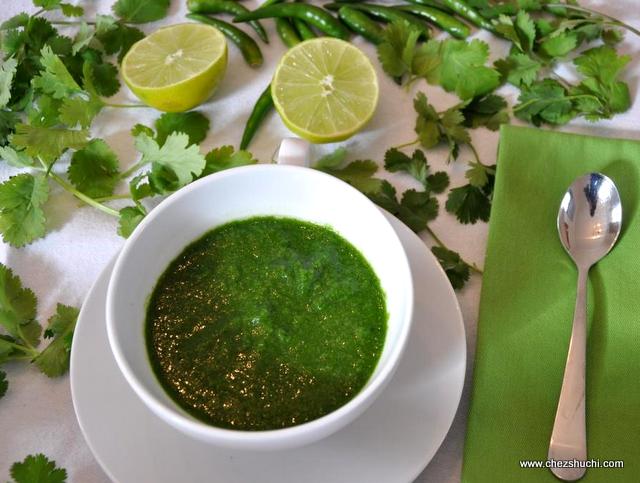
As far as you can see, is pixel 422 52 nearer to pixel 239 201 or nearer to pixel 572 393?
pixel 239 201

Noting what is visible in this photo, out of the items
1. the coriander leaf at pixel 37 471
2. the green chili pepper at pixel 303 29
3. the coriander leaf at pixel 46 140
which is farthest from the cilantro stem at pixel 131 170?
the coriander leaf at pixel 37 471

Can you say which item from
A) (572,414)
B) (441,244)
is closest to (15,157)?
(441,244)

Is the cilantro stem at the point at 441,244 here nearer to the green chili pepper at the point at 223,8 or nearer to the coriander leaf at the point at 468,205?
the coriander leaf at the point at 468,205

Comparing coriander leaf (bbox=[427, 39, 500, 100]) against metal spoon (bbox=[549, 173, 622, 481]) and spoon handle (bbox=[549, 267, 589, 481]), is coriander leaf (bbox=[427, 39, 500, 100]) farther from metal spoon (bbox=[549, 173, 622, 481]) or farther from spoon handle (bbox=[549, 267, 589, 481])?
spoon handle (bbox=[549, 267, 589, 481])

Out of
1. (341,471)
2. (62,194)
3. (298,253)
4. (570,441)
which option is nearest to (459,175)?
(298,253)

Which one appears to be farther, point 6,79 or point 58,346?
point 6,79

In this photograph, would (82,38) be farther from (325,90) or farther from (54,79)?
(325,90)
